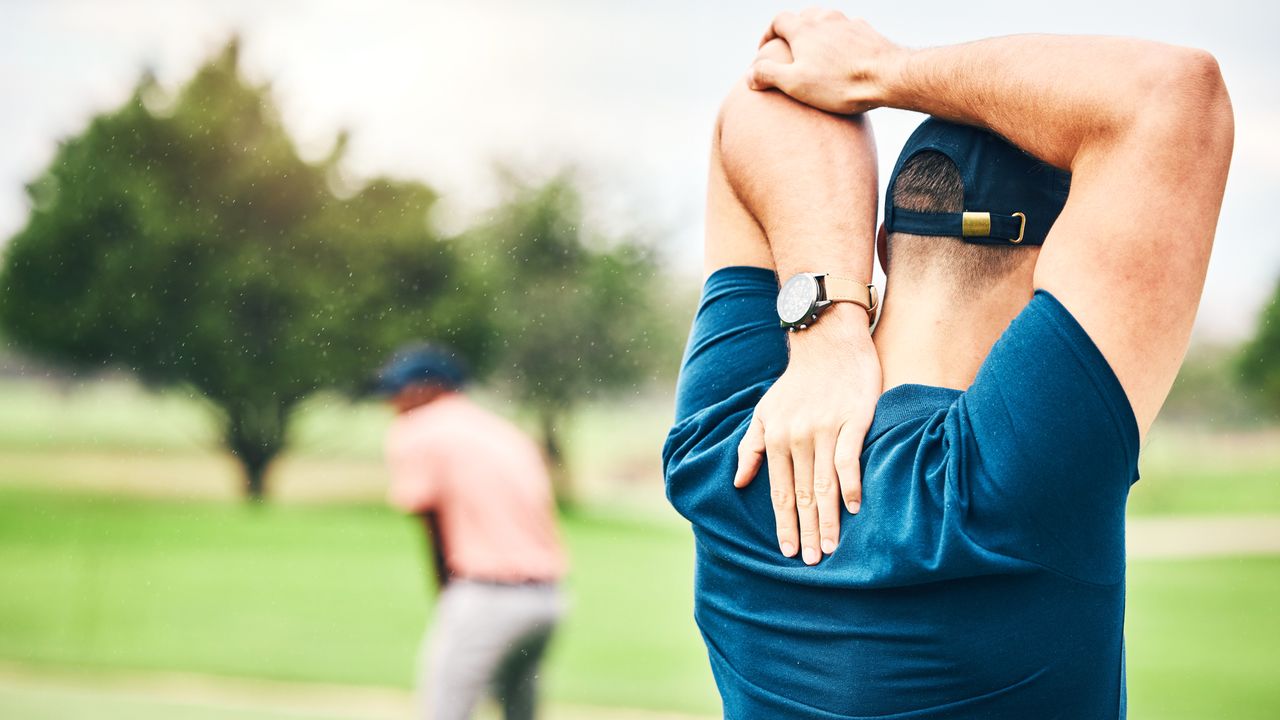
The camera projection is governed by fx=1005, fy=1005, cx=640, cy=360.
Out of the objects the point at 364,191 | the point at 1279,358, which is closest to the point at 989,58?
the point at 1279,358

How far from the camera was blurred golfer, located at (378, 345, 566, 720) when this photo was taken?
326 cm

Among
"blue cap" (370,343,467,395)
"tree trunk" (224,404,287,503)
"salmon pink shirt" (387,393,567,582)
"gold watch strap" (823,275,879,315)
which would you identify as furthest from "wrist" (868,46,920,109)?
"tree trunk" (224,404,287,503)

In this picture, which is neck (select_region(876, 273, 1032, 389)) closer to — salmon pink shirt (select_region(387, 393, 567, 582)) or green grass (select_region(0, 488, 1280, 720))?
salmon pink shirt (select_region(387, 393, 567, 582))

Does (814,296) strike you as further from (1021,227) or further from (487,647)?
(487,647)

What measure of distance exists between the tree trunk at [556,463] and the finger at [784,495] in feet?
61.4

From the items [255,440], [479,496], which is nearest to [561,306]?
[255,440]

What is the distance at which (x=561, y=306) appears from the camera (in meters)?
19.4

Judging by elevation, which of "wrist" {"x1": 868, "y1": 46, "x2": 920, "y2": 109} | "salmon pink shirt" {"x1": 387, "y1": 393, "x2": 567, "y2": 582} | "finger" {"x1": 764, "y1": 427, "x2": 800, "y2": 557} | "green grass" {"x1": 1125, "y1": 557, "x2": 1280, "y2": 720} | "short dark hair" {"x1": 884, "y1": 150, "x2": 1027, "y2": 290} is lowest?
"green grass" {"x1": 1125, "y1": 557, "x2": 1280, "y2": 720}

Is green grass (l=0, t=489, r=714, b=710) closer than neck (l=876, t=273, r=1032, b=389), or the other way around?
neck (l=876, t=273, r=1032, b=389)

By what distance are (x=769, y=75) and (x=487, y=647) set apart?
2.72m

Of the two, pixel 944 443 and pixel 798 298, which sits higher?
pixel 798 298

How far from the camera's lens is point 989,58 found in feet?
2.45

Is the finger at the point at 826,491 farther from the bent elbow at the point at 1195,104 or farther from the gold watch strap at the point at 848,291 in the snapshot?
the bent elbow at the point at 1195,104

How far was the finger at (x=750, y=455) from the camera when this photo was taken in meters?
0.81
